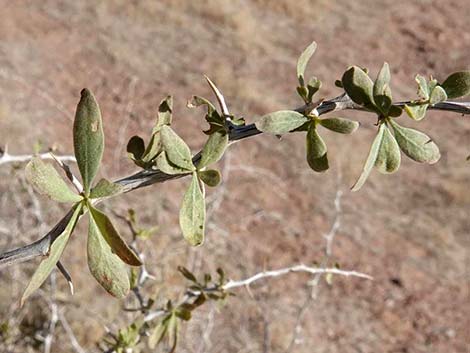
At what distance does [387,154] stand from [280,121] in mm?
122

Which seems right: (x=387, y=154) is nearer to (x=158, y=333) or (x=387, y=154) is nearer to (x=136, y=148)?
(x=136, y=148)

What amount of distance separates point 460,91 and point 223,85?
5.28 metres

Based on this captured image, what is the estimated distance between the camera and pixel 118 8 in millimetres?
7027

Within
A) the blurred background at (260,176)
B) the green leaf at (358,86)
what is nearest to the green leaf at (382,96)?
the green leaf at (358,86)

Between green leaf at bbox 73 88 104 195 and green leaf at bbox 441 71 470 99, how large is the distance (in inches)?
14.2

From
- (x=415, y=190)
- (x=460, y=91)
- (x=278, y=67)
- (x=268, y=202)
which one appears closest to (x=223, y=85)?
(x=278, y=67)

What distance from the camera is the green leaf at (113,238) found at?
0.59 m

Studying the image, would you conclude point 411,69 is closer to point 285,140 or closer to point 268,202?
point 285,140

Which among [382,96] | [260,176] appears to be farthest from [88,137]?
[260,176]

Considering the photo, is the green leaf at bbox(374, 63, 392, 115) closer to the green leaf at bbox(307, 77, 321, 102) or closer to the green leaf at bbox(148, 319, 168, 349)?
the green leaf at bbox(307, 77, 321, 102)

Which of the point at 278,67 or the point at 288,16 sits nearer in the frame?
the point at 278,67

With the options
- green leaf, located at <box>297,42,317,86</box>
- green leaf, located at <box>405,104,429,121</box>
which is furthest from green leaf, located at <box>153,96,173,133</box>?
green leaf, located at <box>405,104,429,121</box>

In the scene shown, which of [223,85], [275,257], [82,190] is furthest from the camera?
[223,85]

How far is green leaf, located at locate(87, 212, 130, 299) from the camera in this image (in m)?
0.60
